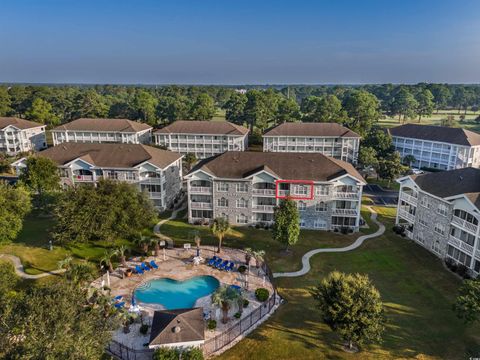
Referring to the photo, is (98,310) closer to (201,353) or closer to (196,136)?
(201,353)

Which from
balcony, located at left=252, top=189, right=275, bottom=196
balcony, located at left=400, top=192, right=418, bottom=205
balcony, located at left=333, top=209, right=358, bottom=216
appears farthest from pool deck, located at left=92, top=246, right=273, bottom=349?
balcony, located at left=400, top=192, right=418, bottom=205

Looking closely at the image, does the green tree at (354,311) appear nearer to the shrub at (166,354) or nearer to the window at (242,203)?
the shrub at (166,354)

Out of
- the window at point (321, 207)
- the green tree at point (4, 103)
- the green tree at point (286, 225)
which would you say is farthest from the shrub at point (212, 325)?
the green tree at point (4, 103)

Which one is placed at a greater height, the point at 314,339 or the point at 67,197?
the point at 67,197

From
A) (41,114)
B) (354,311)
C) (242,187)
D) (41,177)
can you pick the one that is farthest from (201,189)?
(41,114)

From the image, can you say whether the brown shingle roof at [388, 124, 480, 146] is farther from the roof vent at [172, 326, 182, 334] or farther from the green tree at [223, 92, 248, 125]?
the roof vent at [172, 326, 182, 334]

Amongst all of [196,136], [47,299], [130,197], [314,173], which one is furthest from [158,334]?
[196,136]

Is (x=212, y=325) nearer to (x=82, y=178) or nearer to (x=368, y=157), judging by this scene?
(x=82, y=178)
